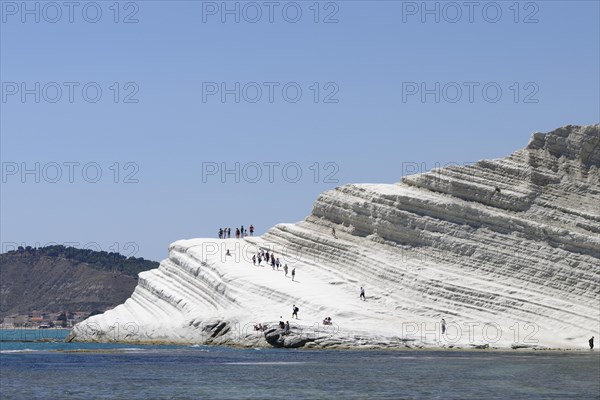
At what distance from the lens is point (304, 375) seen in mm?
46531

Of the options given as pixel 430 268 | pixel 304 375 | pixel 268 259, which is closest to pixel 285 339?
pixel 430 268

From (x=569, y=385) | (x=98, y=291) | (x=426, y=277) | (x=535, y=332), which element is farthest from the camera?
(x=98, y=291)

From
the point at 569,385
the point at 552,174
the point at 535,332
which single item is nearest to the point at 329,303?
the point at 535,332

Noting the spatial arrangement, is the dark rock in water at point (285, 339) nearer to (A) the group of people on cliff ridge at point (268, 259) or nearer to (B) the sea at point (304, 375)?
(B) the sea at point (304, 375)

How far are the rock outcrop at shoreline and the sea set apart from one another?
13.7ft

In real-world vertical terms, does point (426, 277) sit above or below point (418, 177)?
below

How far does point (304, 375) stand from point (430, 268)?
2402 cm

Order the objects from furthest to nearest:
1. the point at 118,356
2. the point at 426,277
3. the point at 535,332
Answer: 1. the point at 426,277
2. the point at 535,332
3. the point at 118,356

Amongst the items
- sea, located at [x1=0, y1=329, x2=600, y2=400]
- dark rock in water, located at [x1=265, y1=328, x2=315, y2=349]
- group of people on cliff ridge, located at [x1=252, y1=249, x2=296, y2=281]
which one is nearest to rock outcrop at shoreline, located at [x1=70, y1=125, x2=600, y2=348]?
dark rock in water, located at [x1=265, y1=328, x2=315, y2=349]

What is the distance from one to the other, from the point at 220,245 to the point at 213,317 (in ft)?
27.6

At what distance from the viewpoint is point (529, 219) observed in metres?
70.1

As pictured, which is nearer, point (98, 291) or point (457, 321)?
point (457, 321)

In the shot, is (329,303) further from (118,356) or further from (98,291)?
(98,291)

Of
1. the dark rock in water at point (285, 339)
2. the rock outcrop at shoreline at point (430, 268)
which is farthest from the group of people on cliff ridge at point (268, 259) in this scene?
the dark rock in water at point (285, 339)
